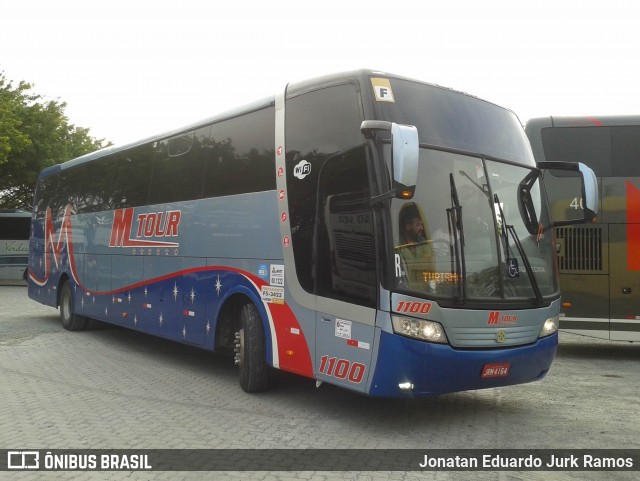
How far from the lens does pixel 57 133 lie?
33250mm

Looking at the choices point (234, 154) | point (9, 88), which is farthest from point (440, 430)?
point (9, 88)

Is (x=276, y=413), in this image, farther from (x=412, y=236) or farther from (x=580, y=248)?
(x=580, y=248)

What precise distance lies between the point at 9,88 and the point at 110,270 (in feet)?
70.8

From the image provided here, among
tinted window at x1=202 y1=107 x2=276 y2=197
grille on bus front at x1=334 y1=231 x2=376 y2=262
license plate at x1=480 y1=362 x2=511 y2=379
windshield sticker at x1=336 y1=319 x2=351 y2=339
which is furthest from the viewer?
tinted window at x1=202 y1=107 x2=276 y2=197

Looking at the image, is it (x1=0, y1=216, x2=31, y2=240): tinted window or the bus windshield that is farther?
(x1=0, y1=216, x2=31, y2=240): tinted window

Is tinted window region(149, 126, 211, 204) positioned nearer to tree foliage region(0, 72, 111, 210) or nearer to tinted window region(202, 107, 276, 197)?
tinted window region(202, 107, 276, 197)

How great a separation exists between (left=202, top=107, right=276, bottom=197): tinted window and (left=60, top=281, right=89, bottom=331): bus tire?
6667 millimetres

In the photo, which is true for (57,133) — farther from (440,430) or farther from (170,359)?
(440,430)

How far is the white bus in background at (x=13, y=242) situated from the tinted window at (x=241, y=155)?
2511 centimetres

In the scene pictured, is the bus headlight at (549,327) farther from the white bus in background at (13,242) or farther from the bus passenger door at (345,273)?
the white bus in background at (13,242)

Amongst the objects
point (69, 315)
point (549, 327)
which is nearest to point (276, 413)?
point (549, 327)

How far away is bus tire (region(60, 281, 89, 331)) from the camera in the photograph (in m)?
14.5

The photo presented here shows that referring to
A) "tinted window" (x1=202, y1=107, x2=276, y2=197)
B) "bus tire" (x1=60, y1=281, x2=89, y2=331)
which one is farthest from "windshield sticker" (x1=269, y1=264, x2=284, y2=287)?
"bus tire" (x1=60, y1=281, x2=89, y2=331)

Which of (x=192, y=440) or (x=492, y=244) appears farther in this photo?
(x=492, y=244)
